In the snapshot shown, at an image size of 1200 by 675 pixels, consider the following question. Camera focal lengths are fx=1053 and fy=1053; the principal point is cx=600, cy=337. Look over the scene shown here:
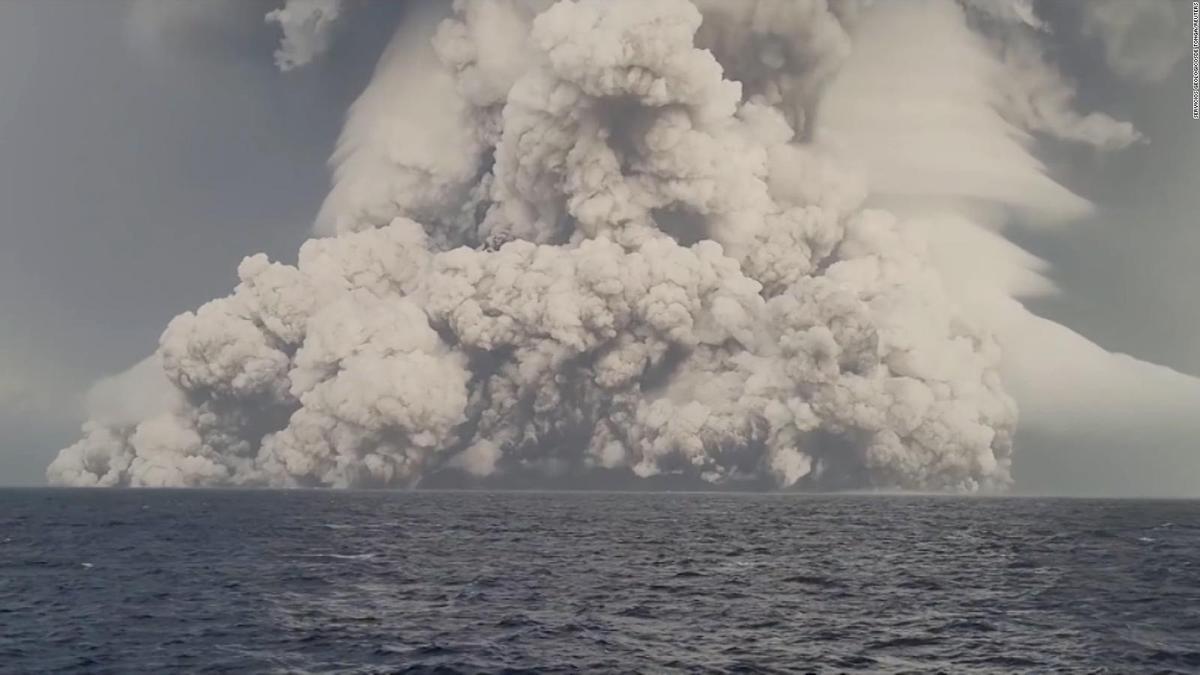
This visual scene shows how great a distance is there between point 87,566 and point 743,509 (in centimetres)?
9418

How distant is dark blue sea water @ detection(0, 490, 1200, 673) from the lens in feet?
117

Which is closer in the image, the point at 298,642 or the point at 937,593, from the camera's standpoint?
the point at 298,642

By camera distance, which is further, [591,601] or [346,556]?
[346,556]

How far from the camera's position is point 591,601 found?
4816cm

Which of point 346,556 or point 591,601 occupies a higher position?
point 591,601

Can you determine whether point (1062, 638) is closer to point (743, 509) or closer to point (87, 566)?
point (87, 566)

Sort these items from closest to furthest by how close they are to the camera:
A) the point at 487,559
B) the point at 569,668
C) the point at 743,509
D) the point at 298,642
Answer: the point at 569,668
the point at 298,642
the point at 487,559
the point at 743,509

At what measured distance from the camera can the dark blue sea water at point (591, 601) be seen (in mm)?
35812

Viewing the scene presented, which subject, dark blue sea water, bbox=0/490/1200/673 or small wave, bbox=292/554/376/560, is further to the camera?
small wave, bbox=292/554/376/560

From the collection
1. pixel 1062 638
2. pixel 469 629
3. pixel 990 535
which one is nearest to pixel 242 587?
pixel 469 629

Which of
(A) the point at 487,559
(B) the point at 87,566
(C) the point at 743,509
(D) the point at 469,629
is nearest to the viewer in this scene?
(D) the point at 469,629

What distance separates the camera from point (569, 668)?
1336 inches

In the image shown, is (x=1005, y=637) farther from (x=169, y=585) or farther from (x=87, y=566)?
(x=87, y=566)

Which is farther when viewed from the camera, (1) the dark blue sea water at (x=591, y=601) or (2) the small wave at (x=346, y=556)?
(2) the small wave at (x=346, y=556)
